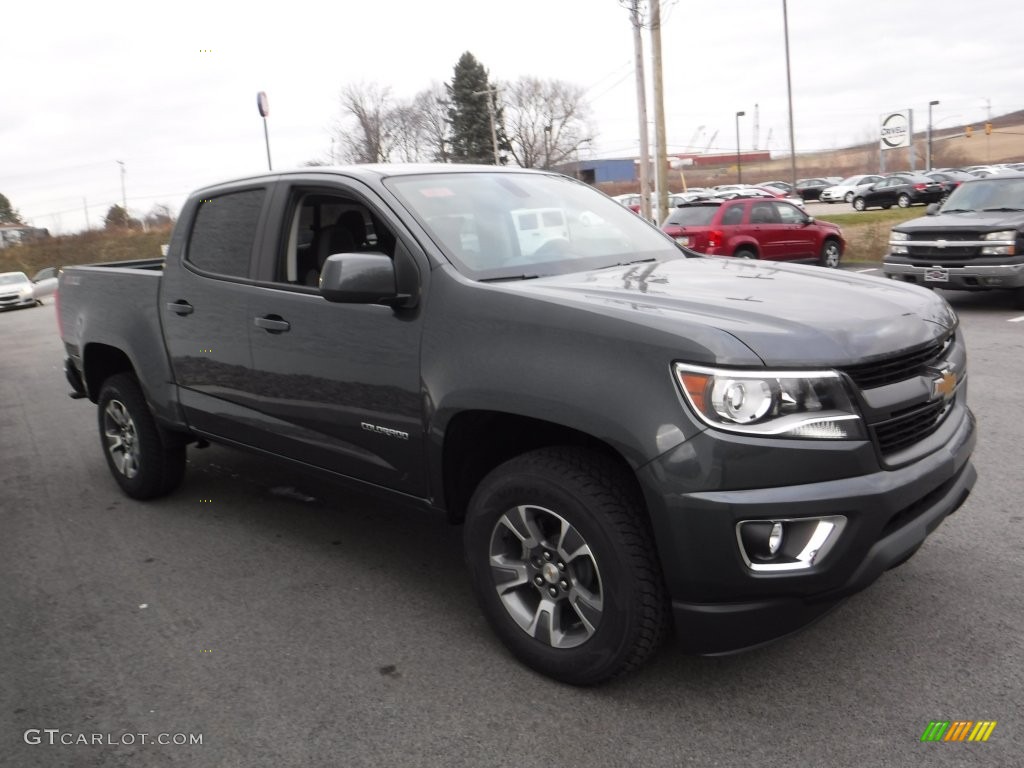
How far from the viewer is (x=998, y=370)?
8141 mm

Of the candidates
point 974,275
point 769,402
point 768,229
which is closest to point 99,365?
point 769,402

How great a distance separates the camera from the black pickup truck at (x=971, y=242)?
11367mm

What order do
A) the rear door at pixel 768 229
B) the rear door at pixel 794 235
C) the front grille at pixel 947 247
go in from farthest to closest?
the rear door at pixel 794 235 < the rear door at pixel 768 229 < the front grille at pixel 947 247

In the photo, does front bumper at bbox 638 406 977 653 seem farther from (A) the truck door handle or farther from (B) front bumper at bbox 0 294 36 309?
(B) front bumper at bbox 0 294 36 309

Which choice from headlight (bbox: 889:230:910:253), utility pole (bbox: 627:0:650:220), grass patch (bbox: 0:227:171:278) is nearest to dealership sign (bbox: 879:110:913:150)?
utility pole (bbox: 627:0:650:220)

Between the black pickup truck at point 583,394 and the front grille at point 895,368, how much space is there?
1 centimetres

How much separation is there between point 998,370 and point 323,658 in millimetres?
7083

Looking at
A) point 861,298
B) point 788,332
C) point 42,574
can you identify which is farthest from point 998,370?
point 42,574

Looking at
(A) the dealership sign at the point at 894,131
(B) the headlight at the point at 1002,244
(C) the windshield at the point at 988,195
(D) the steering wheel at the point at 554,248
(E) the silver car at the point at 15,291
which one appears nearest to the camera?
(D) the steering wheel at the point at 554,248

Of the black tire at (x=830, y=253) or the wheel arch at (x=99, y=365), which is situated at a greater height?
the wheel arch at (x=99, y=365)

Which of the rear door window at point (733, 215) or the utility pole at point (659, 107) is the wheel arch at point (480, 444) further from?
the utility pole at point (659, 107)

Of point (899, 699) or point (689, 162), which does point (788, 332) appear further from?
point (689, 162)

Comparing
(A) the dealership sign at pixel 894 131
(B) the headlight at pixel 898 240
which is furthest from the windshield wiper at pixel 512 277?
(A) the dealership sign at pixel 894 131

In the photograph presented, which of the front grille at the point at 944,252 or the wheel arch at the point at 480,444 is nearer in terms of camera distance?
the wheel arch at the point at 480,444
